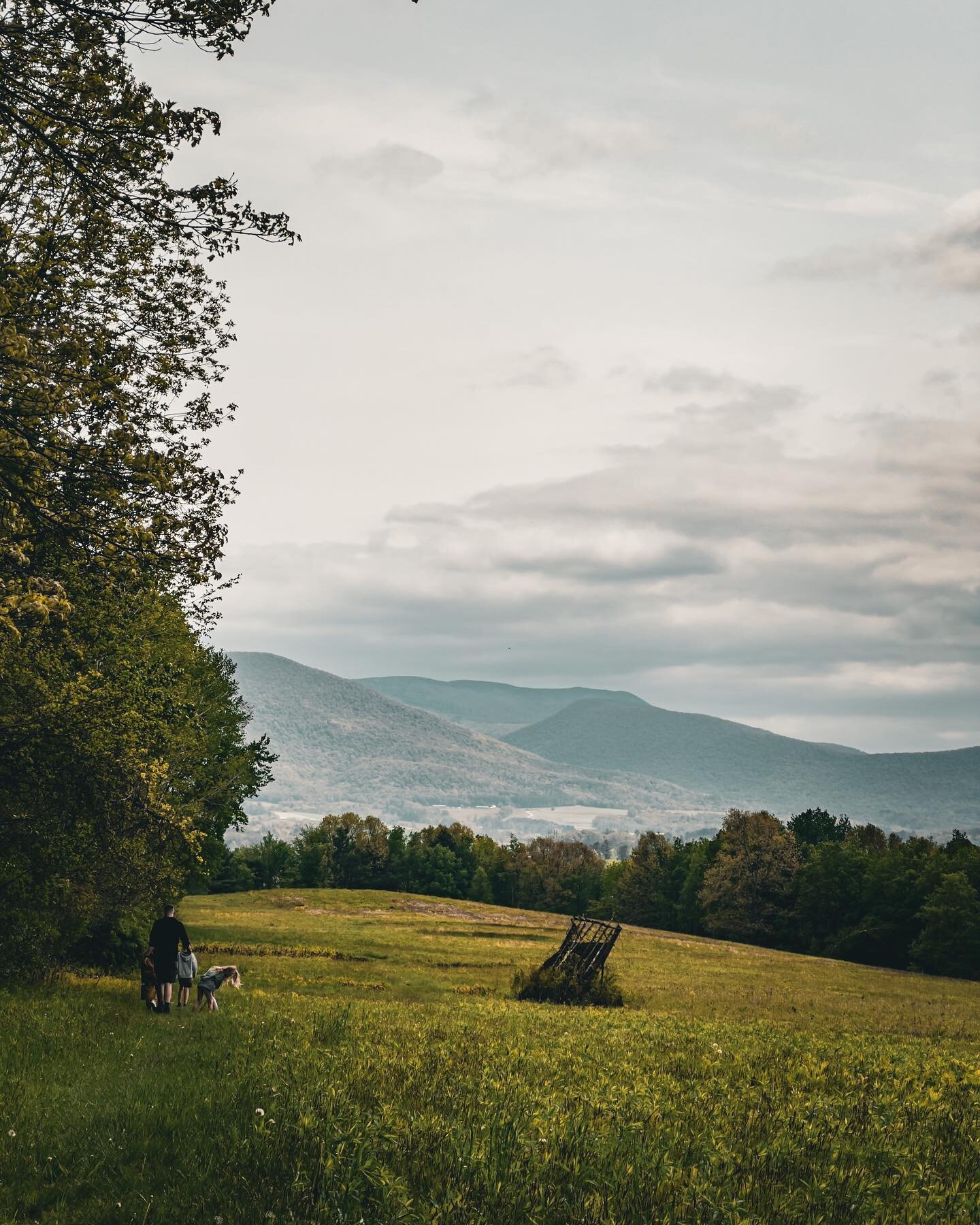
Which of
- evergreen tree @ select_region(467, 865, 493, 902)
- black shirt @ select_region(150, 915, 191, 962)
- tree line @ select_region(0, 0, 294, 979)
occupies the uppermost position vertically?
tree line @ select_region(0, 0, 294, 979)

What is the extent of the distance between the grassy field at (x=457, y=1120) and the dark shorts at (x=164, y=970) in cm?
92

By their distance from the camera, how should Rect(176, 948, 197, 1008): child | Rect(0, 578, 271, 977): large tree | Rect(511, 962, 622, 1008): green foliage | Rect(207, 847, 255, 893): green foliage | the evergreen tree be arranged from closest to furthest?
Rect(0, 578, 271, 977): large tree, Rect(176, 948, 197, 1008): child, Rect(511, 962, 622, 1008): green foliage, Rect(207, 847, 255, 893): green foliage, the evergreen tree

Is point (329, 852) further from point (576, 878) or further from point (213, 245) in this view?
point (213, 245)

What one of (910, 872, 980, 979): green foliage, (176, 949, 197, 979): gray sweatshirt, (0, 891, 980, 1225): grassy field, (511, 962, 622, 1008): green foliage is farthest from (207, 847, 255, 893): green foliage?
(0, 891, 980, 1225): grassy field

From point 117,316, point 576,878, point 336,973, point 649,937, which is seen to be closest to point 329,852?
point 576,878

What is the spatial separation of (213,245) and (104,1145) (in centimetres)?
1083

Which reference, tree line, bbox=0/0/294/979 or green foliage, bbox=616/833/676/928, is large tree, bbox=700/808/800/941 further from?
tree line, bbox=0/0/294/979

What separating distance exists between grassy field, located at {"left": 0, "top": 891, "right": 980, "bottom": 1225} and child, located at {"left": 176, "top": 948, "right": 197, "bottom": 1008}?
1232 millimetres

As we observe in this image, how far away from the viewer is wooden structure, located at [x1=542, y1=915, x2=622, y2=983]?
1468 inches

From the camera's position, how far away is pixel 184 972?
2389 cm

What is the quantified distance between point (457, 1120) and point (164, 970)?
51.1 feet

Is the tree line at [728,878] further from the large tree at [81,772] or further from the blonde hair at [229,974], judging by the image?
the large tree at [81,772]

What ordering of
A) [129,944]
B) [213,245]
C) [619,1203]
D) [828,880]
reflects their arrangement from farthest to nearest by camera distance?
[828,880] → [129,944] → [213,245] → [619,1203]

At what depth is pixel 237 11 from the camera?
11.1m
